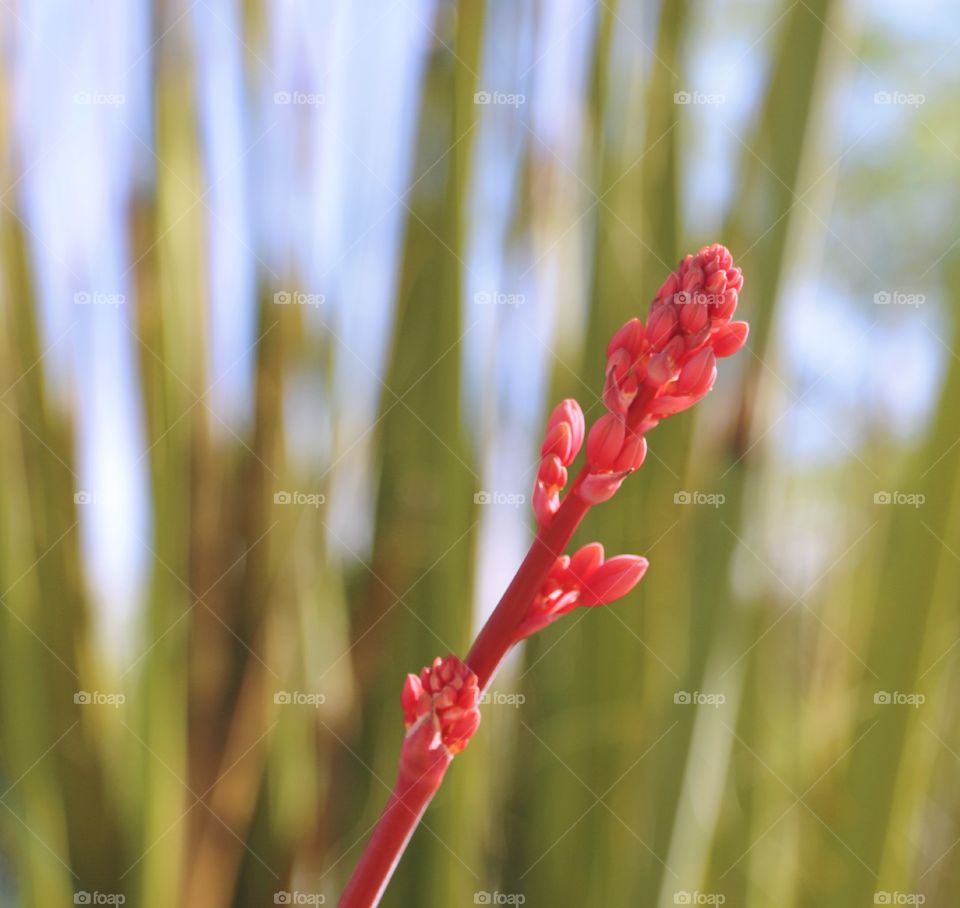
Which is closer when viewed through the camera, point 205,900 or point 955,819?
point 205,900

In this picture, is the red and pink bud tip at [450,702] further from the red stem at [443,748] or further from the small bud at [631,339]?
the small bud at [631,339]

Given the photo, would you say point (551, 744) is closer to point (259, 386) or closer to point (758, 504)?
point (758, 504)

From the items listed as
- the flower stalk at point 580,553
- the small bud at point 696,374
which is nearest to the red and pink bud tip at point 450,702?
the flower stalk at point 580,553

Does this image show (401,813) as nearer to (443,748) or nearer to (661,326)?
(443,748)

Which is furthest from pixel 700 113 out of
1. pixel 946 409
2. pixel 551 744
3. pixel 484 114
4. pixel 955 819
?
pixel 955 819

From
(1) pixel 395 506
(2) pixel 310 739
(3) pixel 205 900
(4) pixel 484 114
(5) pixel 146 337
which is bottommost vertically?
(3) pixel 205 900

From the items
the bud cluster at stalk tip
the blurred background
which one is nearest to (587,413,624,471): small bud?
the bud cluster at stalk tip

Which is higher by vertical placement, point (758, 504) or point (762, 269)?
point (762, 269)

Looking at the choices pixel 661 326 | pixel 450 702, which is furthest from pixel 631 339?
pixel 450 702
